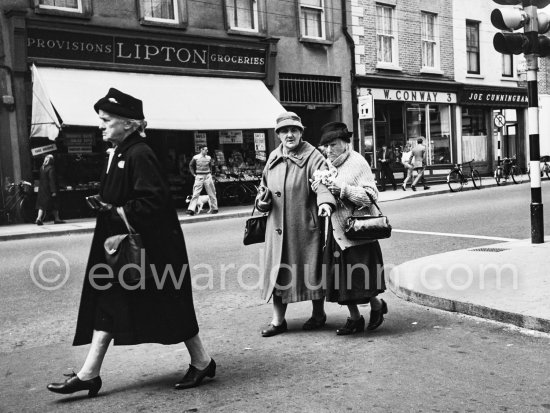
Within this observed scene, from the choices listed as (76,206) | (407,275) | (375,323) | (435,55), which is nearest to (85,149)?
(76,206)

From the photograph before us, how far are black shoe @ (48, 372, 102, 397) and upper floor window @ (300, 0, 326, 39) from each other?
64.1ft

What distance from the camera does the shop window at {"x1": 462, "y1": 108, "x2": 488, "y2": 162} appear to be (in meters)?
28.2

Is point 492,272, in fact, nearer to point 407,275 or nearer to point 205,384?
point 407,275

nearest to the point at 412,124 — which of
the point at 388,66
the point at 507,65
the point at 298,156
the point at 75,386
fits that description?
the point at 388,66

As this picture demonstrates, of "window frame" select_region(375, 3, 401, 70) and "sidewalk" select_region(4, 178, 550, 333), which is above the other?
"window frame" select_region(375, 3, 401, 70)

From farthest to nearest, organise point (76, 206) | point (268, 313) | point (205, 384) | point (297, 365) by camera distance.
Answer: point (76, 206), point (268, 313), point (297, 365), point (205, 384)

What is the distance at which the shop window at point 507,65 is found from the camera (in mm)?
30027

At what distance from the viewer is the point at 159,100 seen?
18.1 meters

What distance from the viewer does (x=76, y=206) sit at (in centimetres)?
1755

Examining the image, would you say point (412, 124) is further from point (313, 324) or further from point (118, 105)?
point (118, 105)

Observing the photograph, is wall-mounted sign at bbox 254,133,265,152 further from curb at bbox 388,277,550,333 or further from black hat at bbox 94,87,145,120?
black hat at bbox 94,87,145,120

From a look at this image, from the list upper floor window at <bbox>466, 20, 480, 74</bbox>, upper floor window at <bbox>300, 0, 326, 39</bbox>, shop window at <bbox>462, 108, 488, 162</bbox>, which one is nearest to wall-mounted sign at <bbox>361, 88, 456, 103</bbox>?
shop window at <bbox>462, 108, 488, 162</bbox>

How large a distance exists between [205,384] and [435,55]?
24.7 meters

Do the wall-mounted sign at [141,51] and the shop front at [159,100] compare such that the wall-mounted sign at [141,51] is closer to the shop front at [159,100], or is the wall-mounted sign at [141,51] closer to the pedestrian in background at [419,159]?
the shop front at [159,100]
